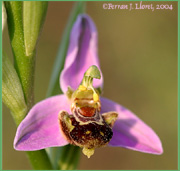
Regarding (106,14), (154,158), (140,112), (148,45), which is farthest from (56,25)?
(154,158)

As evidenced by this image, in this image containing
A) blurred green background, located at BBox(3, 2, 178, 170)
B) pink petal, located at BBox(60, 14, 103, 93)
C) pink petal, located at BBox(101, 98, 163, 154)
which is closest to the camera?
pink petal, located at BBox(101, 98, 163, 154)

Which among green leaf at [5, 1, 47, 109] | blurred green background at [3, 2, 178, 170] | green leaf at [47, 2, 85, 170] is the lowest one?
blurred green background at [3, 2, 178, 170]

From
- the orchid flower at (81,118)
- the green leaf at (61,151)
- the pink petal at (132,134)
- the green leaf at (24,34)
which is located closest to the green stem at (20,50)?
the green leaf at (24,34)

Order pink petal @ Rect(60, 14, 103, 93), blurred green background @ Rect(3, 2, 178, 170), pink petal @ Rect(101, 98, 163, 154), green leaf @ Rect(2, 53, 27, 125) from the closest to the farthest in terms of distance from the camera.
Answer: green leaf @ Rect(2, 53, 27, 125) < pink petal @ Rect(101, 98, 163, 154) < pink petal @ Rect(60, 14, 103, 93) < blurred green background @ Rect(3, 2, 178, 170)

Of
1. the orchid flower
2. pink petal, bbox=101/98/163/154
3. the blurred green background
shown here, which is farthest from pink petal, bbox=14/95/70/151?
the blurred green background

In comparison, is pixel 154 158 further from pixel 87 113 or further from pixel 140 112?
pixel 87 113

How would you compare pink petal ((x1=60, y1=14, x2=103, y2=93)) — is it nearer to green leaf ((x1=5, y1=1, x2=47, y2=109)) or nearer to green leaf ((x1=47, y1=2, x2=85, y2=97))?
green leaf ((x1=47, y1=2, x2=85, y2=97))
